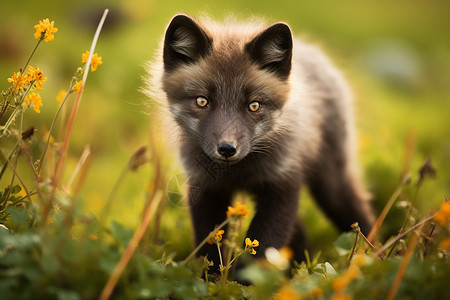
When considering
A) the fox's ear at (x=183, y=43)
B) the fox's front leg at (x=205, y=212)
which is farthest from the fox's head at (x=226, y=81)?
the fox's front leg at (x=205, y=212)

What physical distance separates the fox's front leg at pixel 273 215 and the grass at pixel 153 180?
35cm

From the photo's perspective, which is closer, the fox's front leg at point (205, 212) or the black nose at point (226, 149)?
the black nose at point (226, 149)

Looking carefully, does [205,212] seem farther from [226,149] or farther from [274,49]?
[274,49]

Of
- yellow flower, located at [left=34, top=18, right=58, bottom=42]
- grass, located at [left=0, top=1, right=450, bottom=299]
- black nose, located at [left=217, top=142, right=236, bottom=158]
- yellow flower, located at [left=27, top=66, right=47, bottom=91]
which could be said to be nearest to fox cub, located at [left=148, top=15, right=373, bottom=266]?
black nose, located at [left=217, top=142, right=236, bottom=158]

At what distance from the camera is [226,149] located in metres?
3.35

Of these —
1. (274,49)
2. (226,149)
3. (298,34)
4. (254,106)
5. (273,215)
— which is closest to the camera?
(226,149)

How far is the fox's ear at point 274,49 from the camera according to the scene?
3729mm

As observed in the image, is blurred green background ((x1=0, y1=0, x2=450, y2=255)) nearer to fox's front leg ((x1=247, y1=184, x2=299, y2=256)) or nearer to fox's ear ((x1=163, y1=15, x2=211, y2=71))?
fox's ear ((x1=163, y1=15, x2=211, y2=71))

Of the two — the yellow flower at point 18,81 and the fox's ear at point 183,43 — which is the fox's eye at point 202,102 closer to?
the fox's ear at point 183,43

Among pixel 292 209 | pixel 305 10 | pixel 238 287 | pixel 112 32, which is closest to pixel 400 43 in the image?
pixel 305 10

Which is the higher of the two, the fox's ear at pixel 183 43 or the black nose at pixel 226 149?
the fox's ear at pixel 183 43

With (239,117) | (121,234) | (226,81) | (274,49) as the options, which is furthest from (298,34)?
(121,234)

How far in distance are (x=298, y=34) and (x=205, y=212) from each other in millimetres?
3600

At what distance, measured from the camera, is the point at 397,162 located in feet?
22.0
